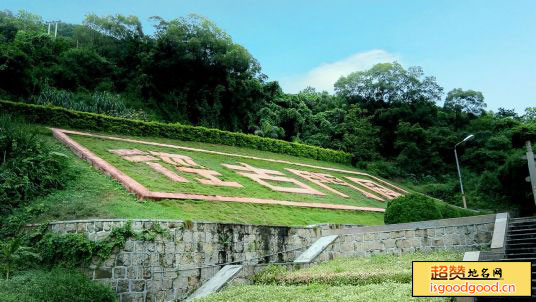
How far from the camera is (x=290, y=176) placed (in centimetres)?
1778

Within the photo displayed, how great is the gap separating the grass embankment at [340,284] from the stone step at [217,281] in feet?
0.80

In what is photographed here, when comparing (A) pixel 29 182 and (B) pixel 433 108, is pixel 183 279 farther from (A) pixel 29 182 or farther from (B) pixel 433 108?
(B) pixel 433 108

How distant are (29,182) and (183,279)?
3980 mm

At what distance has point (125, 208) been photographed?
31.6 ft

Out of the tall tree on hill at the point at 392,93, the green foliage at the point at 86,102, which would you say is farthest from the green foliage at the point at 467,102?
the green foliage at the point at 86,102

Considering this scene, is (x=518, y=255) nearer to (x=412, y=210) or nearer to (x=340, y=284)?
(x=340, y=284)

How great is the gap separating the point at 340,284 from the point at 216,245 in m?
2.97

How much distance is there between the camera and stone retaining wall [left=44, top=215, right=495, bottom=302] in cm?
816

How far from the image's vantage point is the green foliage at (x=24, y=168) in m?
9.65

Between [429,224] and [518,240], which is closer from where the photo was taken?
[518,240]

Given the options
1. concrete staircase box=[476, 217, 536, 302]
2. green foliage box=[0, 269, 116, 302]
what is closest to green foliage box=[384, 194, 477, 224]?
concrete staircase box=[476, 217, 536, 302]

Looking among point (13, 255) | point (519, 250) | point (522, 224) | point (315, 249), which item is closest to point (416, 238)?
point (522, 224)

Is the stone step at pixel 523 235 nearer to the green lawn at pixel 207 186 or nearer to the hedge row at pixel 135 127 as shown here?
the green lawn at pixel 207 186

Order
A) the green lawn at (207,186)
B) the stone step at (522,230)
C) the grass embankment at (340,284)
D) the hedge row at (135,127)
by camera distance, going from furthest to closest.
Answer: the hedge row at (135,127) < the green lawn at (207,186) < the stone step at (522,230) < the grass embankment at (340,284)
